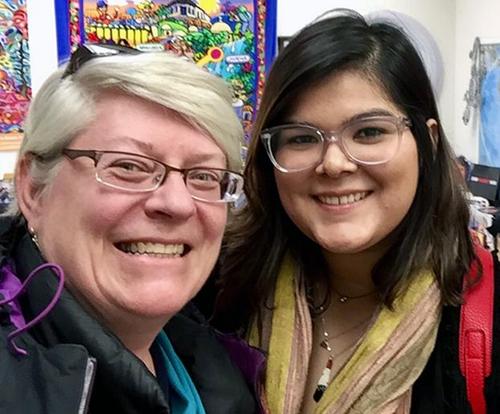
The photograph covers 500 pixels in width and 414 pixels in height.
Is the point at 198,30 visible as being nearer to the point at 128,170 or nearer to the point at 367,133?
the point at 367,133

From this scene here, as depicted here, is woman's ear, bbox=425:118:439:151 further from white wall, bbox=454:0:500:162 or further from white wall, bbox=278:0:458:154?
white wall, bbox=454:0:500:162

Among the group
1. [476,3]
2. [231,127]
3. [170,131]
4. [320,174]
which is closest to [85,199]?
[170,131]

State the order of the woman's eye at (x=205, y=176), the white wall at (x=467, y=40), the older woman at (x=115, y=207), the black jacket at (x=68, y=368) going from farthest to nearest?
the white wall at (x=467, y=40) → the woman's eye at (x=205, y=176) → the older woman at (x=115, y=207) → the black jacket at (x=68, y=368)

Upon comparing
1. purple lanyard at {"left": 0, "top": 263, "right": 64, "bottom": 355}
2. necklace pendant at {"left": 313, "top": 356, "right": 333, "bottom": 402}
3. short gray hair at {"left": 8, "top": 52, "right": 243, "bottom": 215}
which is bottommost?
necklace pendant at {"left": 313, "top": 356, "right": 333, "bottom": 402}

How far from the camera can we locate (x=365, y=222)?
124 centimetres

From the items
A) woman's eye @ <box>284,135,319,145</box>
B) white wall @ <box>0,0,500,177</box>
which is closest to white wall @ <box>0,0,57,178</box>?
white wall @ <box>0,0,500,177</box>

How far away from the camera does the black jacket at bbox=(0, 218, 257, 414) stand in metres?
0.78

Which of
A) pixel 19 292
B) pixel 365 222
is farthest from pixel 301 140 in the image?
pixel 19 292

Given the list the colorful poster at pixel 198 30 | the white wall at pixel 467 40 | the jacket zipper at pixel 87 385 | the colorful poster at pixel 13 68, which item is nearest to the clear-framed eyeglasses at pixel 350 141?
the jacket zipper at pixel 87 385

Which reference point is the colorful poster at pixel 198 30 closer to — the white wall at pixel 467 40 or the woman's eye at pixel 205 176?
the white wall at pixel 467 40

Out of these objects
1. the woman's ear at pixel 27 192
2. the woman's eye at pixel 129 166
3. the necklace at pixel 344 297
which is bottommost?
the necklace at pixel 344 297

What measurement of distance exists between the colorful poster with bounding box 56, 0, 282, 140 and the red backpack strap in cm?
133

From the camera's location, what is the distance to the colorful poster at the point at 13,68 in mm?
2266

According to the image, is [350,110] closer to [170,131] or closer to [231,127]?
[231,127]
